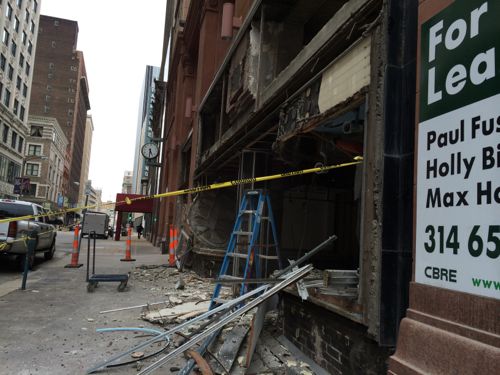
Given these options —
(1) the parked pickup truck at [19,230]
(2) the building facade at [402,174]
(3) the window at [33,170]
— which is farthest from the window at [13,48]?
(2) the building facade at [402,174]

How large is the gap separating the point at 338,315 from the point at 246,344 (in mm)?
1393

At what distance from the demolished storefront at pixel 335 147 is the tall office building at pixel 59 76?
4133 inches

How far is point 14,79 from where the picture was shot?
176 ft

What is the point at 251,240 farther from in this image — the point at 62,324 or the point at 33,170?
the point at 33,170

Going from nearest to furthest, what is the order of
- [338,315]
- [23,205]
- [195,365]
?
[338,315] < [195,365] < [23,205]

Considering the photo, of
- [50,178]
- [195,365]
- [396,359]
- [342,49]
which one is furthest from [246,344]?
[50,178]

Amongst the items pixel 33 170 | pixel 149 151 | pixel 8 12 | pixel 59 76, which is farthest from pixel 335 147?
pixel 59 76

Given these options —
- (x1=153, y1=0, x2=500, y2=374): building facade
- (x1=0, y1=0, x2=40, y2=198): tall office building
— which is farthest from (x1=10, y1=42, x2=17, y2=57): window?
(x1=153, y1=0, x2=500, y2=374): building facade

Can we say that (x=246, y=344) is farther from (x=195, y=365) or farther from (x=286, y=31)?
(x=286, y=31)

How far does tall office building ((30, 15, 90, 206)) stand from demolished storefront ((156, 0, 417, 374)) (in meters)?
105

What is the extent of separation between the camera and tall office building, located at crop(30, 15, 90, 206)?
103938 millimetres

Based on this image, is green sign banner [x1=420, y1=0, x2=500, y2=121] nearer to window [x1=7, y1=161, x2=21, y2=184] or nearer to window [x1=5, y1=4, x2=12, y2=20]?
window [x1=7, y1=161, x2=21, y2=184]

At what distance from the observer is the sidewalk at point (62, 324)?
4.36 metres

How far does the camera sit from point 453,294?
2.41m
